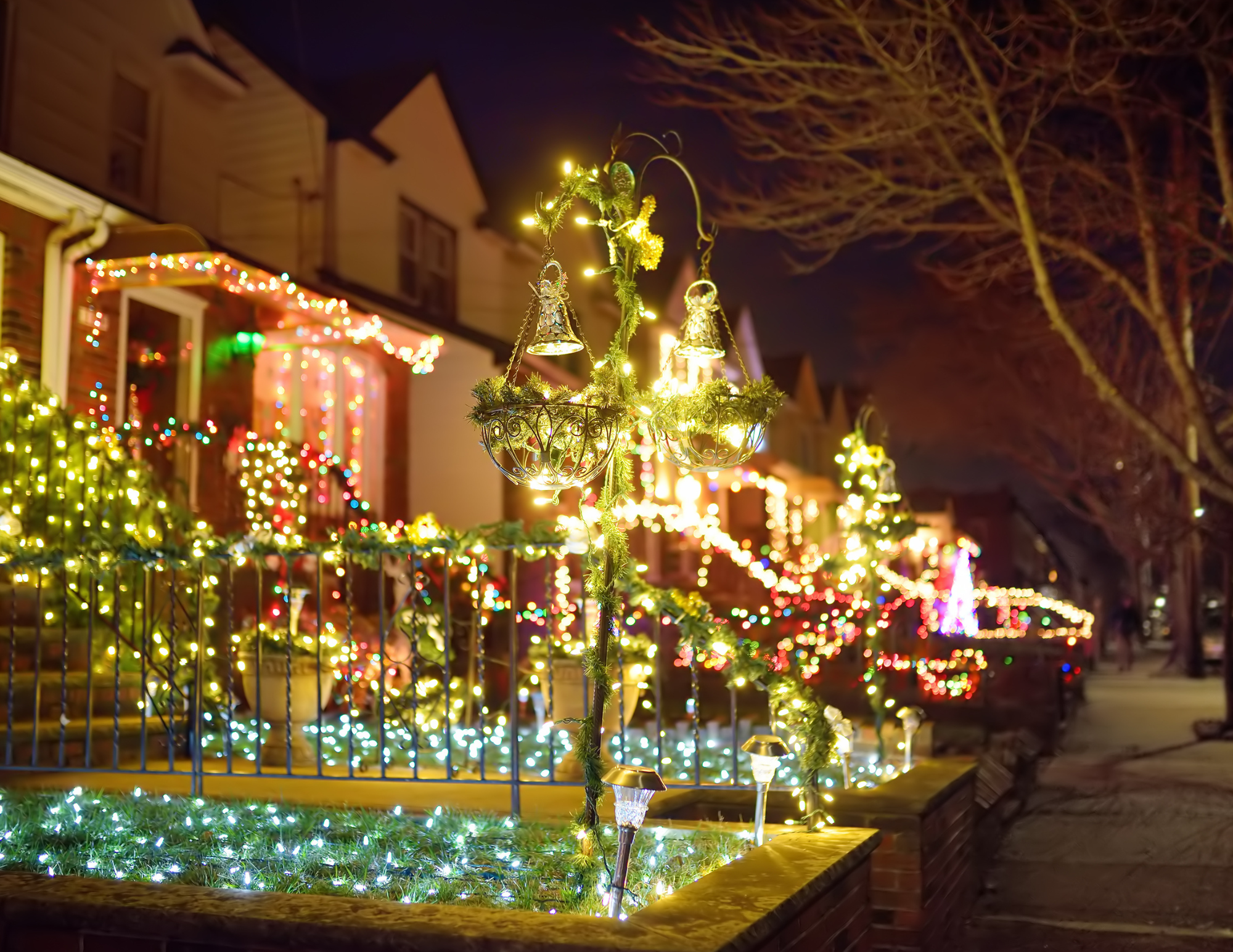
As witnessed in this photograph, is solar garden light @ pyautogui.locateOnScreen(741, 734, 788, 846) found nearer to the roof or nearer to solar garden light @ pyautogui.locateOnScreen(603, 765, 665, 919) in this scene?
solar garden light @ pyautogui.locateOnScreen(603, 765, 665, 919)

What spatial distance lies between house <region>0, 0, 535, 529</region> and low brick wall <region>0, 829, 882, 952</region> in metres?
7.62

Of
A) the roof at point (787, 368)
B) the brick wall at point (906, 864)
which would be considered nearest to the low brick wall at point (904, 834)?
the brick wall at point (906, 864)

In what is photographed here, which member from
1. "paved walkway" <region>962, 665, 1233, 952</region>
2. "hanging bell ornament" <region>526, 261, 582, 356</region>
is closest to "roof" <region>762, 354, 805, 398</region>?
"paved walkway" <region>962, 665, 1233, 952</region>

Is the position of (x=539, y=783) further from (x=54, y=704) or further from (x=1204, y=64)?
(x=1204, y=64)

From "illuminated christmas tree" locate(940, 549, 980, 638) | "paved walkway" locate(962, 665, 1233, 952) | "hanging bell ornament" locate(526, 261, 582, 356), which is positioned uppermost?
"hanging bell ornament" locate(526, 261, 582, 356)

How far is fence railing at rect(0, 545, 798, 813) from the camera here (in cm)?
620

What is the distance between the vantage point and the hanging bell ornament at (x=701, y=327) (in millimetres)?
4723

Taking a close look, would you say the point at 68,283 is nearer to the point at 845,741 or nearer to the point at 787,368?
the point at 845,741

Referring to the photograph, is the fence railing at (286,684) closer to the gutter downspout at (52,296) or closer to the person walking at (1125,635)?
the gutter downspout at (52,296)

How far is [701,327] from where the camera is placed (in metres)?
4.77

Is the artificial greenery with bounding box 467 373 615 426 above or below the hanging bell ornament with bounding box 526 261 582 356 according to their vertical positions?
below

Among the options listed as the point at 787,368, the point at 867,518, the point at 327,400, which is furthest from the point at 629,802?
the point at 787,368

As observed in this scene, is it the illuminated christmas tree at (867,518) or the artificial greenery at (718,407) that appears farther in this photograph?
the illuminated christmas tree at (867,518)

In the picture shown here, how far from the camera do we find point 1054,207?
36.3ft
